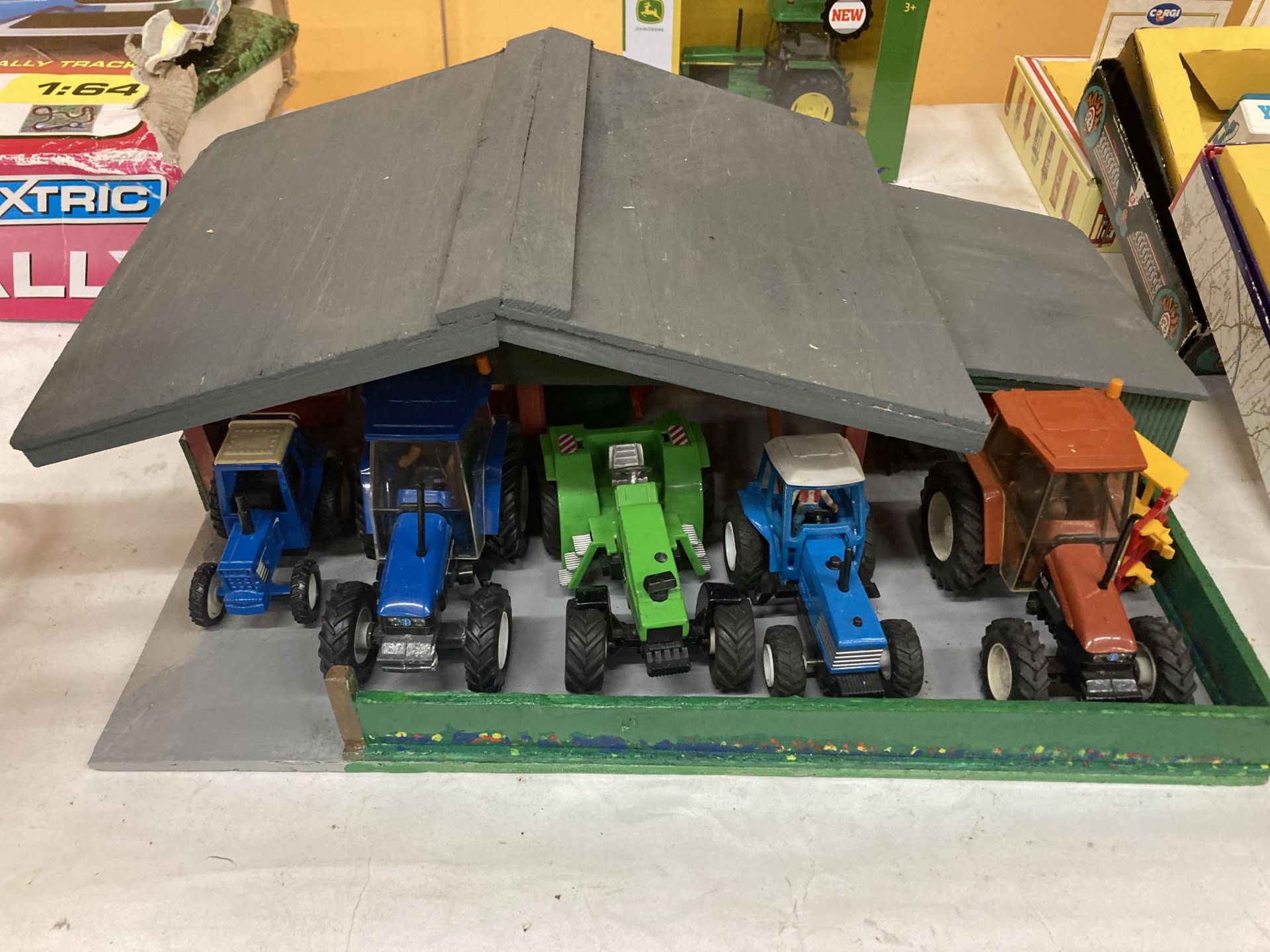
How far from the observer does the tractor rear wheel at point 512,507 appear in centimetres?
394

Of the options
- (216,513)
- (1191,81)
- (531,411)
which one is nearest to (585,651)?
(531,411)

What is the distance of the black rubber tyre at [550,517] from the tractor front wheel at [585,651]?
0.57 m

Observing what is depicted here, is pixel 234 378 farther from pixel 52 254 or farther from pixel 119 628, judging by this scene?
pixel 52 254

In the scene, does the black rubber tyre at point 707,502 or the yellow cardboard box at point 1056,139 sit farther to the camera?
the yellow cardboard box at point 1056,139

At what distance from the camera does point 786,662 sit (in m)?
3.40

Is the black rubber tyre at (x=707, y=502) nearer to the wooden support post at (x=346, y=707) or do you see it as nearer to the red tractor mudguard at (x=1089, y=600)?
the red tractor mudguard at (x=1089, y=600)

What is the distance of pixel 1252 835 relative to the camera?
3.24m

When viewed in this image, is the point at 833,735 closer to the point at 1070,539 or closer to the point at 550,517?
the point at 1070,539

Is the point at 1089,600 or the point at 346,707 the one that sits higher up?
the point at 1089,600

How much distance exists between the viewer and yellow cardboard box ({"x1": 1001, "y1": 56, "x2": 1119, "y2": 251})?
5891 millimetres

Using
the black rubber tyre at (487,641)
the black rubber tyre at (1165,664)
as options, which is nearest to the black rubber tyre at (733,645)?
the black rubber tyre at (487,641)

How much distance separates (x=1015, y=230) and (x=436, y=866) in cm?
361

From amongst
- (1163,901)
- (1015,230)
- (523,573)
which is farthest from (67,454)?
(1015,230)

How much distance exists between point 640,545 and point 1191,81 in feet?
13.8
